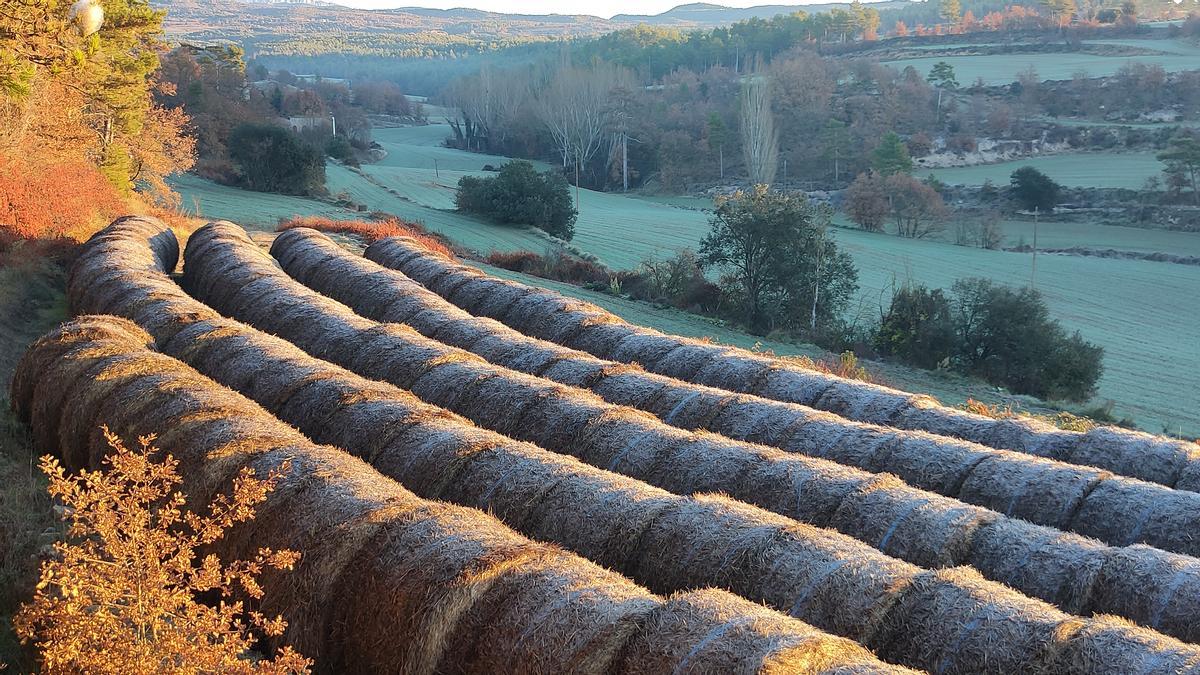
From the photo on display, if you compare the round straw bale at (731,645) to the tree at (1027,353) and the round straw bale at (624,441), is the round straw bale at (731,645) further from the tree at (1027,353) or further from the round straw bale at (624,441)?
the tree at (1027,353)

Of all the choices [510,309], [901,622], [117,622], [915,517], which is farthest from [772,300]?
[117,622]

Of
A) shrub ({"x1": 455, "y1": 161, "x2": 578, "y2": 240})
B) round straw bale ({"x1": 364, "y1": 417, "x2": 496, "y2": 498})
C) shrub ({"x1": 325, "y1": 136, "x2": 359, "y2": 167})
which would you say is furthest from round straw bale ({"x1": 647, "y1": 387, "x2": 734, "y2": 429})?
shrub ({"x1": 325, "y1": 136, "x2": 359, "y2": 167})

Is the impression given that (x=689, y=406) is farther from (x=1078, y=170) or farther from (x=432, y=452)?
(x=1078, y=170)

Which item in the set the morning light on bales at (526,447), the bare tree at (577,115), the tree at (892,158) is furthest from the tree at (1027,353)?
the bare tree at (577,115)

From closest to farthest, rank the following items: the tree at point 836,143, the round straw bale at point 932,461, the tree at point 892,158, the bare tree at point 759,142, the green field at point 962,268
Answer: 1. the round straw bale at point 932,461
2. the green field at point 962,268
3. the tree at point 892,158
4. the bare tree at point 759,142
5. the tree at point 836,143

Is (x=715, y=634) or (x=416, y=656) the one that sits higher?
(x=715, y=634)

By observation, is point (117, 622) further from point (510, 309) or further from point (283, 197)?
point (283, 197)
